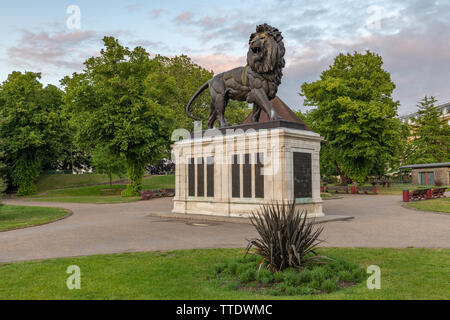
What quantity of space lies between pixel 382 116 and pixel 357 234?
92.6 ft

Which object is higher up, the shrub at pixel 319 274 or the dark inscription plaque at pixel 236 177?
the dark inscription plaque at pixel 236 177

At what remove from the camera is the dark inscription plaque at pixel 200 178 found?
59.9 ft

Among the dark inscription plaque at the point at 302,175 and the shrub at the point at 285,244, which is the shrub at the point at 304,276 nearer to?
the shrub at the point at 285,244

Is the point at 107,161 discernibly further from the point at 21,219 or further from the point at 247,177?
the point at 247,177

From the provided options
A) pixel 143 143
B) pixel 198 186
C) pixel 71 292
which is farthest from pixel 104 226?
pixel 143 143

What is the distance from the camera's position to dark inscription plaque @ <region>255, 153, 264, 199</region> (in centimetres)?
1583

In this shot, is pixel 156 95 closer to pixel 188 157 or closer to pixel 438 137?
pixel 188 157

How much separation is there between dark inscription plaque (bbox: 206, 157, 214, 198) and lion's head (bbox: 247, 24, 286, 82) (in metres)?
4.67

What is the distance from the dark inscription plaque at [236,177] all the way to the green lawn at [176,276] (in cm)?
745

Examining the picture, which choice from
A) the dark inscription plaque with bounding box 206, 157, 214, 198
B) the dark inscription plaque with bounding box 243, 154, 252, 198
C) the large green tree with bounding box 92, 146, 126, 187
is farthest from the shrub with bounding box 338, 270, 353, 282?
the large green tree with bounding box 92, 146, 126, 187

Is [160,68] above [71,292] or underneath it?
above

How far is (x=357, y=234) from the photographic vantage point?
11.9 m

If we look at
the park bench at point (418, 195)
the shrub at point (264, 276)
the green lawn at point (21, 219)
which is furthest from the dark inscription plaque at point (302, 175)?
the park bench at point (418, 195)

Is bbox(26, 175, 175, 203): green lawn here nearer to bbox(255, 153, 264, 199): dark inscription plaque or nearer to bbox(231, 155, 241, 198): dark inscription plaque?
bbox(231, 155, 241, 198): dark inscription plaque
